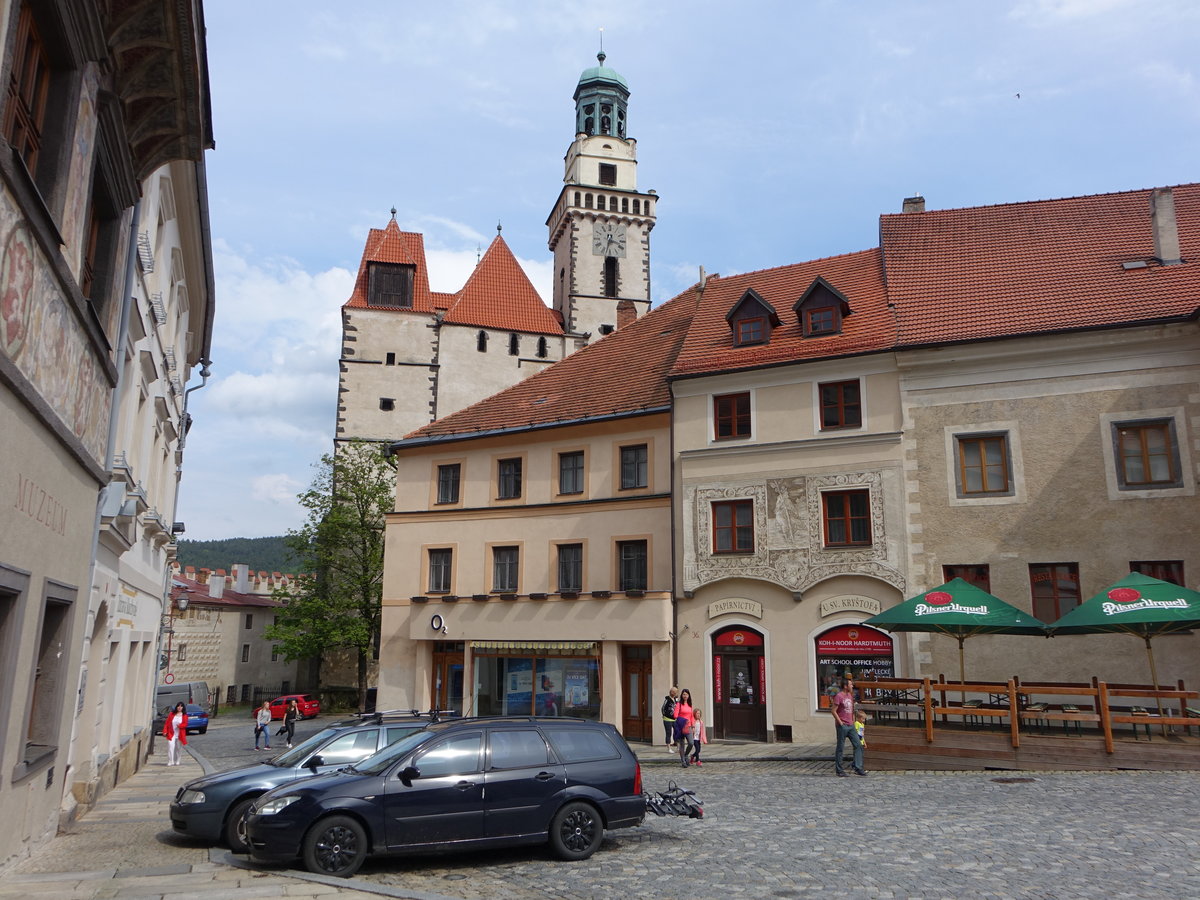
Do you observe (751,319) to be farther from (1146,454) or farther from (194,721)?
(194,721)

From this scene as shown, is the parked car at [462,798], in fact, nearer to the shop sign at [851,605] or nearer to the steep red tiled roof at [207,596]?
the shop sign at [851,605]

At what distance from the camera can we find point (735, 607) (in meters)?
25.8

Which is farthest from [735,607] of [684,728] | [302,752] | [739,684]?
[302,752]

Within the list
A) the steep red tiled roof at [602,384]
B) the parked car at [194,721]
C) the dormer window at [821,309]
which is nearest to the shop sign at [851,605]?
the dormer window at [821,309]

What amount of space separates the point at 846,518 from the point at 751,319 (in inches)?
253

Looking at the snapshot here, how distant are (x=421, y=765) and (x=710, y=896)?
11.7 feet

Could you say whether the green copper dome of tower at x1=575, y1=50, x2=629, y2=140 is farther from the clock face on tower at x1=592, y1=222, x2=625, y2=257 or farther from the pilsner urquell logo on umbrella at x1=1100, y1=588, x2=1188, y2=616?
the pilsner urquell logo on umbrella at x1=1100, y1=588, x2=1188, y2=616

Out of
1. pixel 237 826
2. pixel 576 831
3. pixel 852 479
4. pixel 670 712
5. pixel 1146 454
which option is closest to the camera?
pixel 576 831

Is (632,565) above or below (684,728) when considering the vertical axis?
above

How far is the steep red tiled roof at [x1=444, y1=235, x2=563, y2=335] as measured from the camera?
62.5 metres

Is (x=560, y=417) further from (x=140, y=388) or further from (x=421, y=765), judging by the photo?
(x=421, y=765)

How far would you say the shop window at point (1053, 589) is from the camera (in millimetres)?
22344

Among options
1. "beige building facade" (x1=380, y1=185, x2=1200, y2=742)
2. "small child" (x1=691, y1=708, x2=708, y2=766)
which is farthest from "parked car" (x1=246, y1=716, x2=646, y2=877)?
"beige building facade" (x1=380, y1=185, x2=1200, y2=742)

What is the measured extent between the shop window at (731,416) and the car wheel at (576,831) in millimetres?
16206
